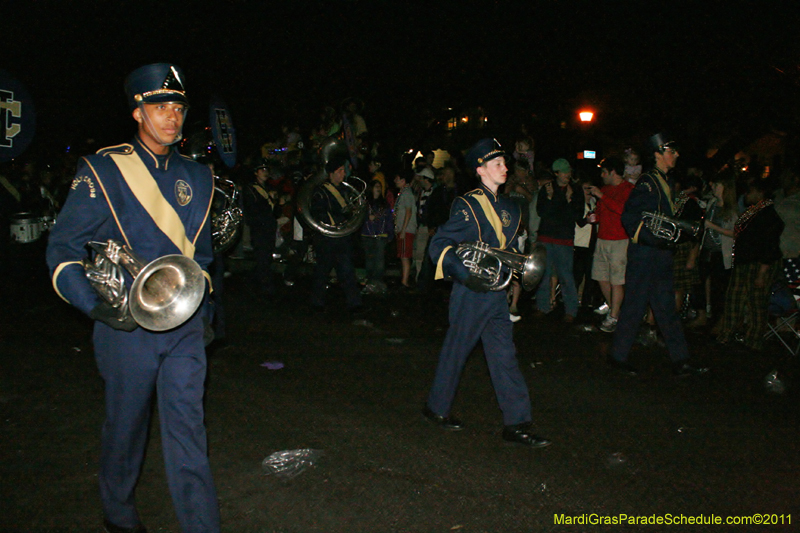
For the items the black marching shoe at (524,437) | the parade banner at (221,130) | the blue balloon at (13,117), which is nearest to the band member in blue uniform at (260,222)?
the parade banner at (221,130)

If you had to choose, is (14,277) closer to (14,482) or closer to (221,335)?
(221,335)

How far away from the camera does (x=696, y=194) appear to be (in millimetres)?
9094

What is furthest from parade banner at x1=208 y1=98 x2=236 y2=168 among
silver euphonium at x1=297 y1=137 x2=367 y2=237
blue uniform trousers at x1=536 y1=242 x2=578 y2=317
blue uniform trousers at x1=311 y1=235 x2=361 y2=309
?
blue uniform trousers at x1=536 y1=242 x2=578 y2=317

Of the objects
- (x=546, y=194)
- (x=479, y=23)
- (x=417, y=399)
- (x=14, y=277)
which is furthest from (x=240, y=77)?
(x=417, y=399)

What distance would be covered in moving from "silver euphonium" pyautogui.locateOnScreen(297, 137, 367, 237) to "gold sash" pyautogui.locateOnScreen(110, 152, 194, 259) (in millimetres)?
6631

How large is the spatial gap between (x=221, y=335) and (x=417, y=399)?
8.22 ft

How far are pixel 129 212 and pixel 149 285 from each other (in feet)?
1.17

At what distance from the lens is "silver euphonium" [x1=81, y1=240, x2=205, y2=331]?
9.74ft

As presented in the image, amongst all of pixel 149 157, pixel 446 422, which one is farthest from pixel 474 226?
pixel 149 157

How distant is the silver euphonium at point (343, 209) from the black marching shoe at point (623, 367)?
439cm

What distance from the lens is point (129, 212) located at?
321 centimetres

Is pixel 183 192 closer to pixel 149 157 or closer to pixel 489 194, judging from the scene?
pixel 149 157

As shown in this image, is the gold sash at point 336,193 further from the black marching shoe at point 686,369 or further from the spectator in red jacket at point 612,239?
the black marching shoe at point 686,369

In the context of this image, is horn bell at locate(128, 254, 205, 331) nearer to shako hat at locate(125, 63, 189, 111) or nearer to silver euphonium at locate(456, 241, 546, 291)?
shako hat at locate(125, 63, 189, 111)
